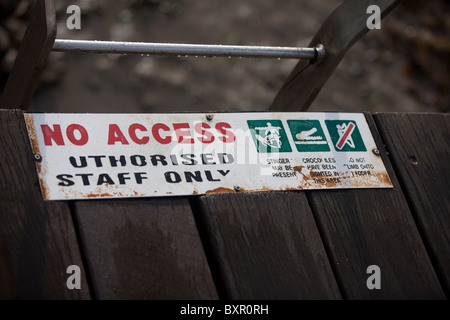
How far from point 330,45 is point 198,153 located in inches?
18.6

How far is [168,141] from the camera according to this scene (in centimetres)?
100

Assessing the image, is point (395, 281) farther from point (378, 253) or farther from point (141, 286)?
point (141, 286)

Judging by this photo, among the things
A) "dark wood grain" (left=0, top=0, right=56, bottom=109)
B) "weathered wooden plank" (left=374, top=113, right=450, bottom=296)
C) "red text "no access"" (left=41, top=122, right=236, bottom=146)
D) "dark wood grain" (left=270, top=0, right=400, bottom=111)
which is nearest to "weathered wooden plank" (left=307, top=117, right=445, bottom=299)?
"weathered wooden plank" (left=374, top=113, right=450, bottom=296)

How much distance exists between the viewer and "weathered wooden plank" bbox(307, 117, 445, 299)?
97 cm

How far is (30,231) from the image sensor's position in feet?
2.75

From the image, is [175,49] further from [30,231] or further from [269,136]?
[30,231]

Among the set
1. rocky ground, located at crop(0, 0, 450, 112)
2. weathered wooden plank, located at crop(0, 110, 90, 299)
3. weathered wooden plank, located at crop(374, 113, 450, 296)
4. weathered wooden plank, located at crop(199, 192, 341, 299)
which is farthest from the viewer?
rocky ground, located at crop(0, 0, 450, 112)

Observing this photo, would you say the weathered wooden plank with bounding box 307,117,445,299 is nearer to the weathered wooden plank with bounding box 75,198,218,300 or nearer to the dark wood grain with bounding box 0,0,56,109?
the weathered wooden plank with bounding box 75,198,218,300

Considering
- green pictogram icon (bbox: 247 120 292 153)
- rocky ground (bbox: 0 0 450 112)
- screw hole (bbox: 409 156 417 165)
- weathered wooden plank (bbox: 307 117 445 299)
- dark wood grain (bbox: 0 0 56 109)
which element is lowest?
weathered wooden plank (bbox: 307 117 445 299)

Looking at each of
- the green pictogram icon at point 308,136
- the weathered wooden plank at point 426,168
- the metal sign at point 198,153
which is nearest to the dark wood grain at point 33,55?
the metal sign at point 198,153

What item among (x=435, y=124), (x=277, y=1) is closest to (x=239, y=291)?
(x=435, y=124)

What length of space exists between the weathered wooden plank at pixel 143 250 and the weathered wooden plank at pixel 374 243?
0.25 metres

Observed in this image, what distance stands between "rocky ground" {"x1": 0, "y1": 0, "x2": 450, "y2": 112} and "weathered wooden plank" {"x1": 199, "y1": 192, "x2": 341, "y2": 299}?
2.52m
